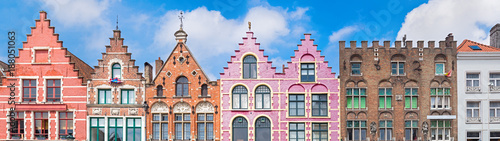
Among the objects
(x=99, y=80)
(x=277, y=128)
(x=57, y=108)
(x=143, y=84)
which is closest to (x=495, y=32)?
(x=277, y=128)

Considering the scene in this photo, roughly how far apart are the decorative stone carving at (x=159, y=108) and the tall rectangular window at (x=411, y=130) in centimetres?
1513

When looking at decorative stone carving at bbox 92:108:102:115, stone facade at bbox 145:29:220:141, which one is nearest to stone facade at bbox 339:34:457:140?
stone facade at bbox 145:29:220:141

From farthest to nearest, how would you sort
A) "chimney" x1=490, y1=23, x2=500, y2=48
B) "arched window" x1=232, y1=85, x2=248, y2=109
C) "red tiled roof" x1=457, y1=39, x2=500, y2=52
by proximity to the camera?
"chimney" x1=490, y1=23, x2=500, y2=48
"red tiled roof" x1=457, y1=39, x2=500, y2=52
"arched window" x1=232, y1=85, x2=248, y2=109

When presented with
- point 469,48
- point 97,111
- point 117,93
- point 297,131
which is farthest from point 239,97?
point 469,48

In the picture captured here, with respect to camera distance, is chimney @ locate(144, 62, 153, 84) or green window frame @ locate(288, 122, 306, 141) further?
chimney @ locate(144, 62, 153, 84)

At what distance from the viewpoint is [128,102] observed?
2755 cm

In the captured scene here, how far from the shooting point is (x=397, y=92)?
1068 inches

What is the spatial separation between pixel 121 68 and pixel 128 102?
7.21 feet

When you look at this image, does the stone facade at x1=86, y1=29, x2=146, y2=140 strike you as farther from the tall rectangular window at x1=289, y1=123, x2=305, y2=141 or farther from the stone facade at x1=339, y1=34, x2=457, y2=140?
the stone facade at x1=339, y1=34, x2=457, y2=140

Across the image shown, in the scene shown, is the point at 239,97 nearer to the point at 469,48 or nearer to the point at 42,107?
the point at 42,107

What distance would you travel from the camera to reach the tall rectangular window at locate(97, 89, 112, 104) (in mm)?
27625

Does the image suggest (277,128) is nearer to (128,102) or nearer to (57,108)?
(128,102)

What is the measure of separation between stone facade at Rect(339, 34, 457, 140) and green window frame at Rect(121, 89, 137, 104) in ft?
43.2

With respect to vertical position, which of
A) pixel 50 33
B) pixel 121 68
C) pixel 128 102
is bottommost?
pixel 128 102
